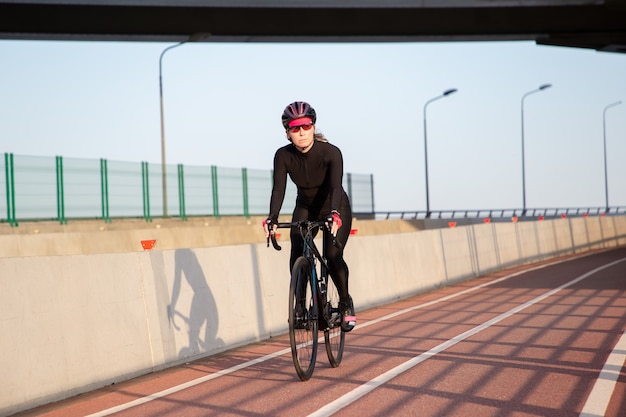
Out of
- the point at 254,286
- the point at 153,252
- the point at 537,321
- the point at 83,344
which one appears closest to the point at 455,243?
the point at 537,321

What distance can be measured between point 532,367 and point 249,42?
2453 cm

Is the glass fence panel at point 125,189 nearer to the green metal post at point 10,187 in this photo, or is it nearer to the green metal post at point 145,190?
the green metal post at point 145,190

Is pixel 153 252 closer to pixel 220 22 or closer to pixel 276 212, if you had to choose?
pixel 276 212

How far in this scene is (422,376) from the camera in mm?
8430

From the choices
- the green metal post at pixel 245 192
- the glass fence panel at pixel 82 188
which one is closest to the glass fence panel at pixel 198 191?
the green metal post at pixel 245 192

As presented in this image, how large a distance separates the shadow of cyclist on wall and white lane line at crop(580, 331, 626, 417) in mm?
4059

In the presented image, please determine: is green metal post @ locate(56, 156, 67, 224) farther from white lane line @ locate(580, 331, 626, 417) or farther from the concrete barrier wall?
white lane line @ locate(580, 331, 626, 417)

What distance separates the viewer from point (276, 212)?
8609mm

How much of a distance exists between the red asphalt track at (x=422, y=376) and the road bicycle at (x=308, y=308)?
22cm

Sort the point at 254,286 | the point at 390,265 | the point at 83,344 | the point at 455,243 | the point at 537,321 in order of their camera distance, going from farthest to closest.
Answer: the point at 455,243
the point at 390,265
the point at 537,321
the point at 254,286
the point at 83,344

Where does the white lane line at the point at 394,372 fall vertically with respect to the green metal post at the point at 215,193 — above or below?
below

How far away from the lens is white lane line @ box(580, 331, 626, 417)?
22.3ft

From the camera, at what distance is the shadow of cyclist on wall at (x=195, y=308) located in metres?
10.1

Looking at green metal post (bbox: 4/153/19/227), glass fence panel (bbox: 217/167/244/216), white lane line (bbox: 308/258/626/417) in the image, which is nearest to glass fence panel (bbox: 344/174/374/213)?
glass fence panel (bbox: 217/167/244/216)
